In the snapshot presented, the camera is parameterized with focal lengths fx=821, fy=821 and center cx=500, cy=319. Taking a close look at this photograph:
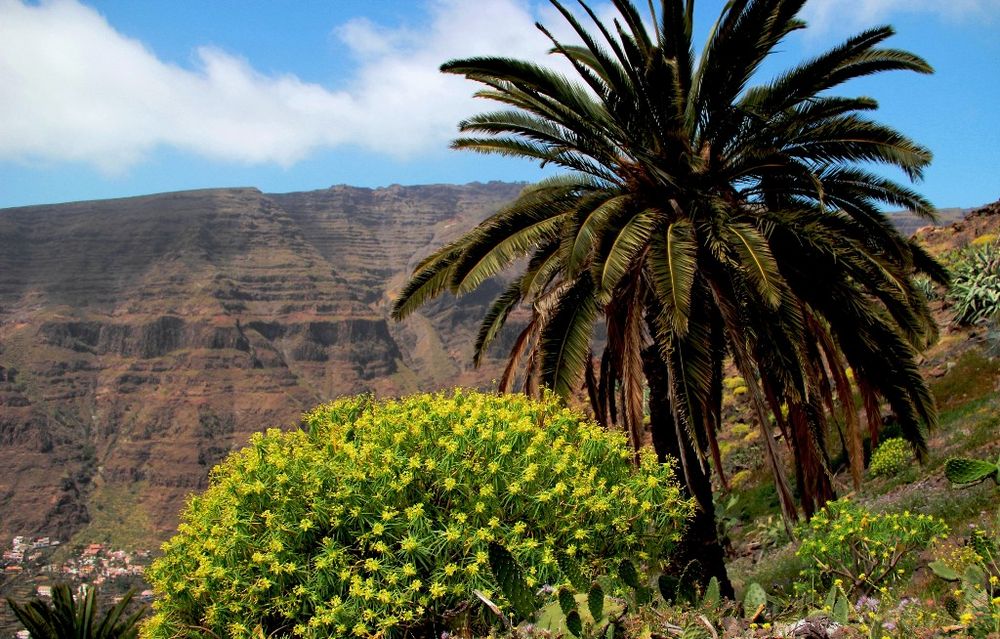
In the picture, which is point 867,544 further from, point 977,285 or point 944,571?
point 977,285

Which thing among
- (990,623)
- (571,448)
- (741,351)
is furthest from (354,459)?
(990,623)

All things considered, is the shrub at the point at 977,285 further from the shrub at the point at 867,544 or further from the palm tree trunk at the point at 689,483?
the shrub at the point at 867,544

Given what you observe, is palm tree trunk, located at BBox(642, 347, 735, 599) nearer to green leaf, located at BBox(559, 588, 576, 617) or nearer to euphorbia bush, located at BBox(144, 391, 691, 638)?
euphorbia bush, located at BBox(144, 391, 691, 638)

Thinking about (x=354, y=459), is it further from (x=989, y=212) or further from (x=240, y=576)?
(x=989, y=212)

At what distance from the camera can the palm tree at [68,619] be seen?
15.9 metres

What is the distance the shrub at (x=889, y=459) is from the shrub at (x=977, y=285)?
18.5 ft

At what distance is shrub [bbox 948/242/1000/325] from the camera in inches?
872

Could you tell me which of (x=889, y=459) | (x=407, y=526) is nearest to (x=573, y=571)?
(x=407, y=526)

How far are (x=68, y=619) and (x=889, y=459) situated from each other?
57.6ft

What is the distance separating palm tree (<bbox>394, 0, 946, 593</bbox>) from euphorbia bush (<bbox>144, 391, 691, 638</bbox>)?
1.92 meters

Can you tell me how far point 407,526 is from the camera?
28.9ft

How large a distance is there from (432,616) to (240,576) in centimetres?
228

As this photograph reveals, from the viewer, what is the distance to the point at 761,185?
1222 centimetres

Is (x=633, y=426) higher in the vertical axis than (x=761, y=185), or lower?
lower
